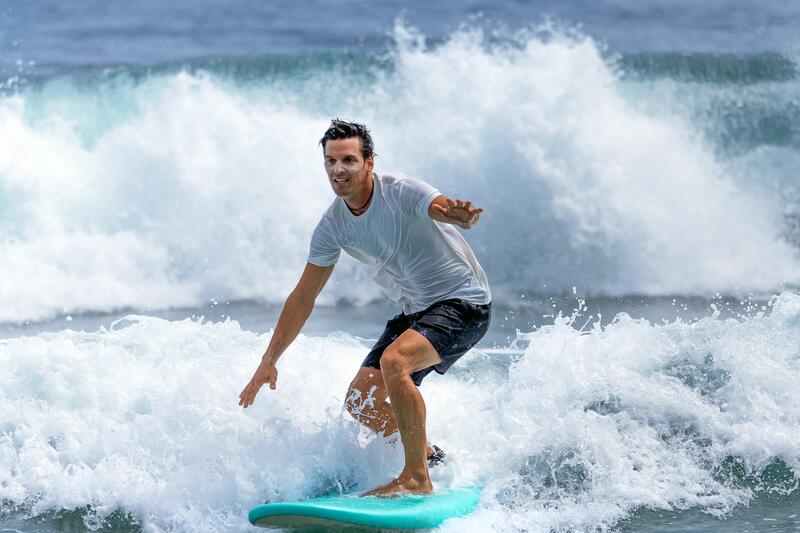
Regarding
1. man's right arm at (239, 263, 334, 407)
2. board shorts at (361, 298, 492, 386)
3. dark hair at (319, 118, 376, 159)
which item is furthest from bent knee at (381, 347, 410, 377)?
dark hair at (319, 118, 376, 159)

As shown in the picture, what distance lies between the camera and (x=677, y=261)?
11922mm

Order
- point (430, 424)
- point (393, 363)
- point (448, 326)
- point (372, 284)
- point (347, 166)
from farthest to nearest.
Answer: point (372, 284), point (430, 424), point (448, 326), point (347, 166), point (393, 363)

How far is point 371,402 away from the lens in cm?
494

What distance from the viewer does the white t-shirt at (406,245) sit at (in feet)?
15.3

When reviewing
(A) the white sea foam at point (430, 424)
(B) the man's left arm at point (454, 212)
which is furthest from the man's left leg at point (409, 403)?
(B) the man's left arm at point (454, 212)

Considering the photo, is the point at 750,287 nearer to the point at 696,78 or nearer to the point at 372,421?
the point at 696,78

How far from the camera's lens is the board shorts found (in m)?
4.68

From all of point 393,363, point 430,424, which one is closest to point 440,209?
point 393,363

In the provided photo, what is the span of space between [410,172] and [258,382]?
8.11 m

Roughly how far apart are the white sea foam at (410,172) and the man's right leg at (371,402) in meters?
6.16

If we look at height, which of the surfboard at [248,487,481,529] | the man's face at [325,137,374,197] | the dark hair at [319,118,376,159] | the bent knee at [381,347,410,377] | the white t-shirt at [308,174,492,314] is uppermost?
the dark hair at [319,118,376,159]

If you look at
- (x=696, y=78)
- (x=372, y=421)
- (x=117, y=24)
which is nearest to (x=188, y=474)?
(x=372, y=421)

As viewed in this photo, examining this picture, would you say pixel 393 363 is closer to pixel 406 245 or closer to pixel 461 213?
pixel 406 245

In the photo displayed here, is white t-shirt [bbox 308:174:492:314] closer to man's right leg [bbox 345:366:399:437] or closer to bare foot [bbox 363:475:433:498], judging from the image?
man's right leg [bbox 345:366:399:437]
